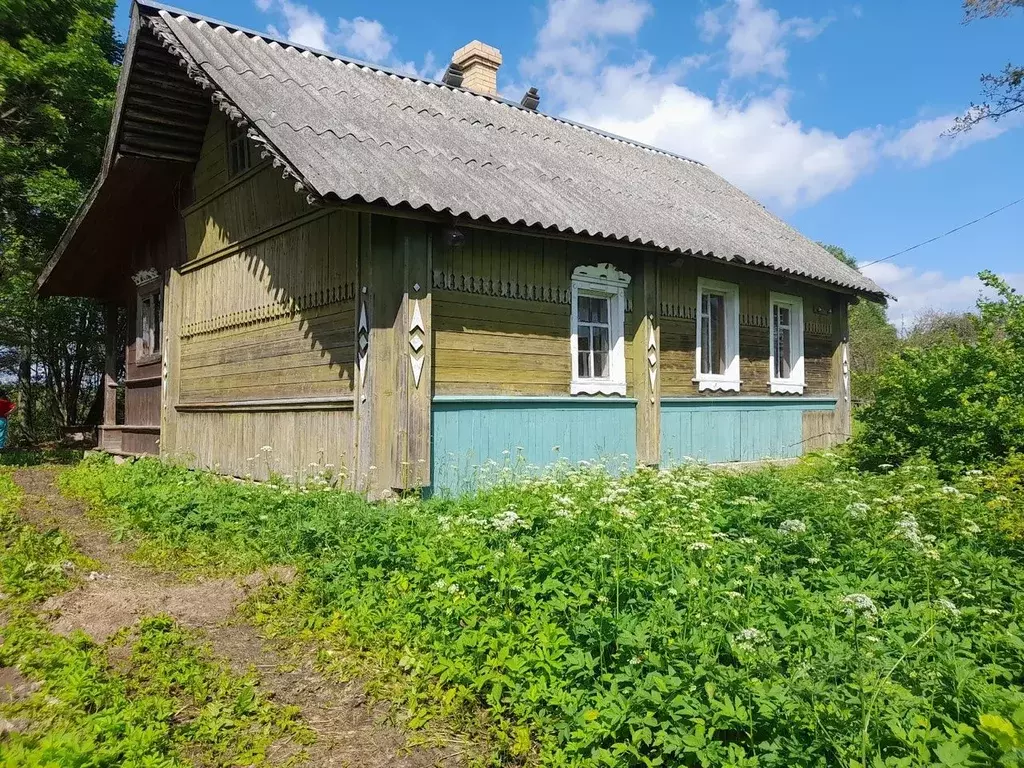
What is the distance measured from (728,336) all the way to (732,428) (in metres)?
1.30

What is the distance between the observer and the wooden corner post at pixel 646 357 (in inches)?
348

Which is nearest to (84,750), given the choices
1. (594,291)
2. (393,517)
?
(393,517)

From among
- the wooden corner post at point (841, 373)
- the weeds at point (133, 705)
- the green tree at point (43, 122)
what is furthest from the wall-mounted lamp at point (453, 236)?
the green tree at point (43, 122)

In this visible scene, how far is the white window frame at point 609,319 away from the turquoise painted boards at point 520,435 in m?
0.17

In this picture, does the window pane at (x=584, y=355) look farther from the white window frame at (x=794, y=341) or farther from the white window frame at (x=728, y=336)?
the white window frame at (x=794, y=341)

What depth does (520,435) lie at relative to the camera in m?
7.64

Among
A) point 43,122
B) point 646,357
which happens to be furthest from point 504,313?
point 43,122

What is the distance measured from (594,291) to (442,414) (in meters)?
2.62

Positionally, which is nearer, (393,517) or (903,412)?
(393,517)

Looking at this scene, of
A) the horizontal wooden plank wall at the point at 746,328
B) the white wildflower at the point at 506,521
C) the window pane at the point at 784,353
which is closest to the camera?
the white wildflower at the point at 506,521

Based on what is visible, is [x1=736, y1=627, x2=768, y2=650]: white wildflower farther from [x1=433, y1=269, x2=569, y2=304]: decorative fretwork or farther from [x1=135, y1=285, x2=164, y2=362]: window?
[x1=135, y1=285, x2=164, y2=362]: window

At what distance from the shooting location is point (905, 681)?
110 inches

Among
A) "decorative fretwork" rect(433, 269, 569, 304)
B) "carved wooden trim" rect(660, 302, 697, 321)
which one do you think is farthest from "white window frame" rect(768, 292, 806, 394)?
"decorative fretwork" rect(433, 269, 569, 304)

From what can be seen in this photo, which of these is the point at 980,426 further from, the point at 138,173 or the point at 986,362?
the point at 138,173
